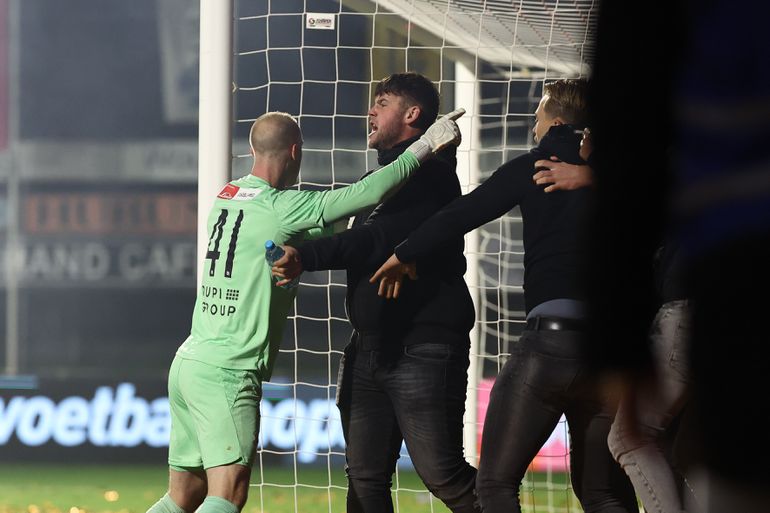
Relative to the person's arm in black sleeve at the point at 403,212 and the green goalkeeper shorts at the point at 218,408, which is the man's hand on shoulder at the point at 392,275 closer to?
the person's arm in black sleeve at the point at 403,212

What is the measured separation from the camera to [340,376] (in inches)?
146

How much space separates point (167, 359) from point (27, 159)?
264 centimetres

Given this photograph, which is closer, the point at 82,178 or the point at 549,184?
A: the point at 549,184

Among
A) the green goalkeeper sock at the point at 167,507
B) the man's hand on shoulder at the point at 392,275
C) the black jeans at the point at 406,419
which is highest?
the man's hand on shoulder at the point at 392,275

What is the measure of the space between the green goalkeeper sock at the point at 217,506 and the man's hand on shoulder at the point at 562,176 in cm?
122

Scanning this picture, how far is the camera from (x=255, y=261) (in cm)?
349

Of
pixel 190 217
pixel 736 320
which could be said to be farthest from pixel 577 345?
pixel 190 217

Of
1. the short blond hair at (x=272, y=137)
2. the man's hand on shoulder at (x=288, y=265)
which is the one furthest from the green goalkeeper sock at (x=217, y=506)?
the short blond hair at (x=272, y=137)

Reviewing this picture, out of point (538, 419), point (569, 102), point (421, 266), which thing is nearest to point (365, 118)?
point (421, 266)

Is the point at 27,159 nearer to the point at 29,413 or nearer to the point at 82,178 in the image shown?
the point at 82,178

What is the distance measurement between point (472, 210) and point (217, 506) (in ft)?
3.52

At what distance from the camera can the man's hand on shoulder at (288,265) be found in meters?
3.36

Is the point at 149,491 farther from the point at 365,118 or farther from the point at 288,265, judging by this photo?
the point at 288,265

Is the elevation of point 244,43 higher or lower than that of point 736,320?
higher
